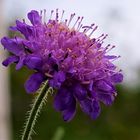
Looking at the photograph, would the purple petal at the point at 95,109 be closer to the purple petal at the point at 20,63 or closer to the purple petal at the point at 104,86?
the purple petal at the point at 104,86

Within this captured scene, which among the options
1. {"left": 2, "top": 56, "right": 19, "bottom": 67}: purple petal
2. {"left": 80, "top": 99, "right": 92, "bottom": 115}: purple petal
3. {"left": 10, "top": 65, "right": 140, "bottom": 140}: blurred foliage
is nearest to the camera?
{"left": 2, "top": 56, "right": 19, "bottom": 67}: purple petal

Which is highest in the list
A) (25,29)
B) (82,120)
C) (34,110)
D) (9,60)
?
(25,29)

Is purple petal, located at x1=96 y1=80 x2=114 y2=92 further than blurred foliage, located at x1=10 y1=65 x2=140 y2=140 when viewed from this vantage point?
No

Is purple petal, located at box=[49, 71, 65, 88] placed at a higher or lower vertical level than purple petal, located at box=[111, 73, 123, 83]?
lower

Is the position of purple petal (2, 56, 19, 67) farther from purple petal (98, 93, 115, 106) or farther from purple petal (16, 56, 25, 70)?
purple petal (98, 93, 115, 106)

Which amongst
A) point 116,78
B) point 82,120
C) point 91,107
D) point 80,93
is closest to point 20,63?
point 80,93

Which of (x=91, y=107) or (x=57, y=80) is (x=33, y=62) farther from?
(x=91, y=107)

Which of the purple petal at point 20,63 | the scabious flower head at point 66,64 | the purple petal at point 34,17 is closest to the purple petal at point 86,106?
the scabious flower head at point 66,64

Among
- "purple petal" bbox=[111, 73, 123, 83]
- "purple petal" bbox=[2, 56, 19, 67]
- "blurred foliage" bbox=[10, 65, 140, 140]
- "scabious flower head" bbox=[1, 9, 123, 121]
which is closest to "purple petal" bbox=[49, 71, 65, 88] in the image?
"scabious flower head" bbox=[1, 9, 123, 121]
